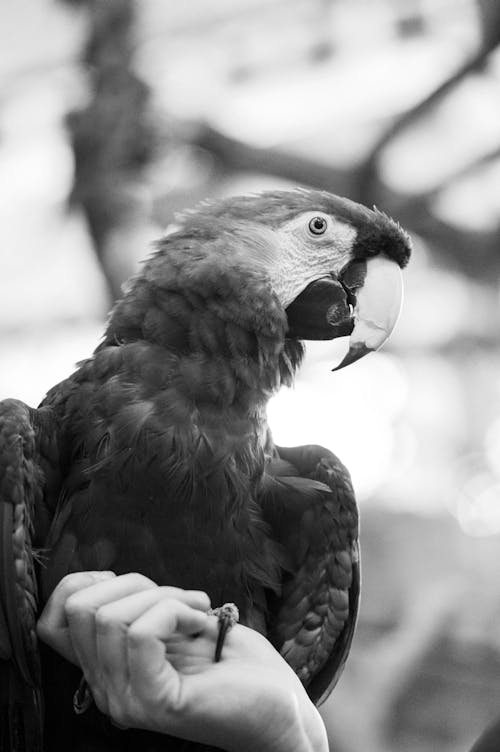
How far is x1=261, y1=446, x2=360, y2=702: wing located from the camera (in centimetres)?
176

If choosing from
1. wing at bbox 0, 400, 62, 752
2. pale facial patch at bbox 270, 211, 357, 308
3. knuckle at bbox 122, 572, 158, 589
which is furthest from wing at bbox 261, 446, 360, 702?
knuckle at bbox 122, 572, 158, 589

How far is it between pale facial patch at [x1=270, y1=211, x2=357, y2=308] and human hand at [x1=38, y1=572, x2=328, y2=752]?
666 mm

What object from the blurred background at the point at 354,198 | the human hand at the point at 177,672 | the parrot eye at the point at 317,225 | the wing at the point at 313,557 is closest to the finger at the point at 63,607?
the human hand at the point at 177,672

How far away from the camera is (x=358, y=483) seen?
452cm

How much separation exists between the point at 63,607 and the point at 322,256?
80 cm

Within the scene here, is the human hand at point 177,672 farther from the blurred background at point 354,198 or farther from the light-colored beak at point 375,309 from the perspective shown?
the blurred background at point 354,198

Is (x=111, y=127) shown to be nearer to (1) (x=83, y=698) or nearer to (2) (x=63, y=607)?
(1) (x=83, y=698)

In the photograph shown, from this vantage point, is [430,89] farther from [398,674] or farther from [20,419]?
[20,419]

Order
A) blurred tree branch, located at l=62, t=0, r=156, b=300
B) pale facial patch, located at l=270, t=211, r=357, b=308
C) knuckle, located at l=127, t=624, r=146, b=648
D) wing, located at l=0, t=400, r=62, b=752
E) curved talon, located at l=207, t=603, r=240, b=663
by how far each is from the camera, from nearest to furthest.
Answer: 1. knuckle, located at l=127, t=624, r=146, b=648
2. curved talon, located at l=207, t=603, r=240, b=663
3. wing, located at l=0, t=400, r=62, b=752
4. pale facial patch, located at l=270, t=211, r=357, b=308
5. blurred tree branch, located at l=62, t=0, r=156, b=300

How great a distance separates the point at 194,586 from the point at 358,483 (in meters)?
3.03

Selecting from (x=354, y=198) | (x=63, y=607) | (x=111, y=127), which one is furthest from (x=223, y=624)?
(x=354, y=198)

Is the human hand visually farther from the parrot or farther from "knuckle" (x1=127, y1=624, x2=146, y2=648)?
the parrot

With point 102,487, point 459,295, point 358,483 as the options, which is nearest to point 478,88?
point 459,295

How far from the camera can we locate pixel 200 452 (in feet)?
5.15
